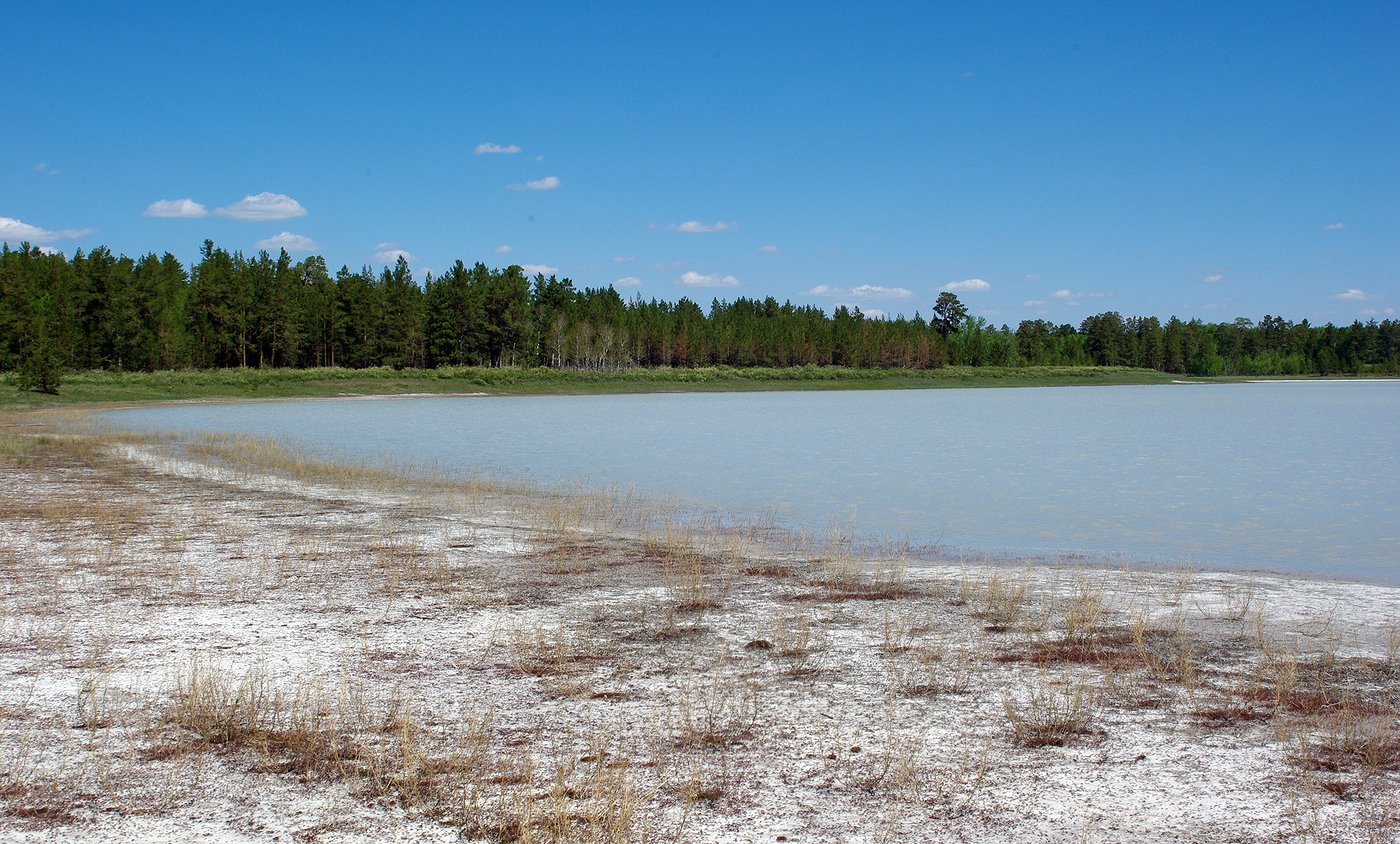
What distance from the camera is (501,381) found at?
4306 inches

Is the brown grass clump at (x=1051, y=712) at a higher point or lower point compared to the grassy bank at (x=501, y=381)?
lower

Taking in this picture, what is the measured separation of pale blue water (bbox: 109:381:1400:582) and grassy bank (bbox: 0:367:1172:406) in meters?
25.0

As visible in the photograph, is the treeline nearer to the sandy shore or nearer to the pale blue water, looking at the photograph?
the pale blue water

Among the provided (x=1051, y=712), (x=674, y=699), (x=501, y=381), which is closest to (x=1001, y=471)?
(x=1051, y=712)

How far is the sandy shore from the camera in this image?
5.75m

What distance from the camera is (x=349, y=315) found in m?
121

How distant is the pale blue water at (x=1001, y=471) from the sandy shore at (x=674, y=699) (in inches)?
161

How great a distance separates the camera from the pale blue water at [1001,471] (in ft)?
56.1

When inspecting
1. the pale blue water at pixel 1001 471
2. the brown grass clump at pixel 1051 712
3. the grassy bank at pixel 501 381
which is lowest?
the pale blue water at pixel 1001 471

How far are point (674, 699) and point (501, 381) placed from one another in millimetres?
103910

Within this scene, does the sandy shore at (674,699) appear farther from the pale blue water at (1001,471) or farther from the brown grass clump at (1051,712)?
the pale blue water at (1001,471)

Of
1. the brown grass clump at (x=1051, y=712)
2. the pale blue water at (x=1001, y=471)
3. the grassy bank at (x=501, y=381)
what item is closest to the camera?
the brown grass clump at (x=1051, y=712)

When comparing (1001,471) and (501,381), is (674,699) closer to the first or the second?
(1001,471)

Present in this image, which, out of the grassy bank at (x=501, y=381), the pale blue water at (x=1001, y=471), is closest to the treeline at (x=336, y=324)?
the grassy bank at (x=501, y=381)
